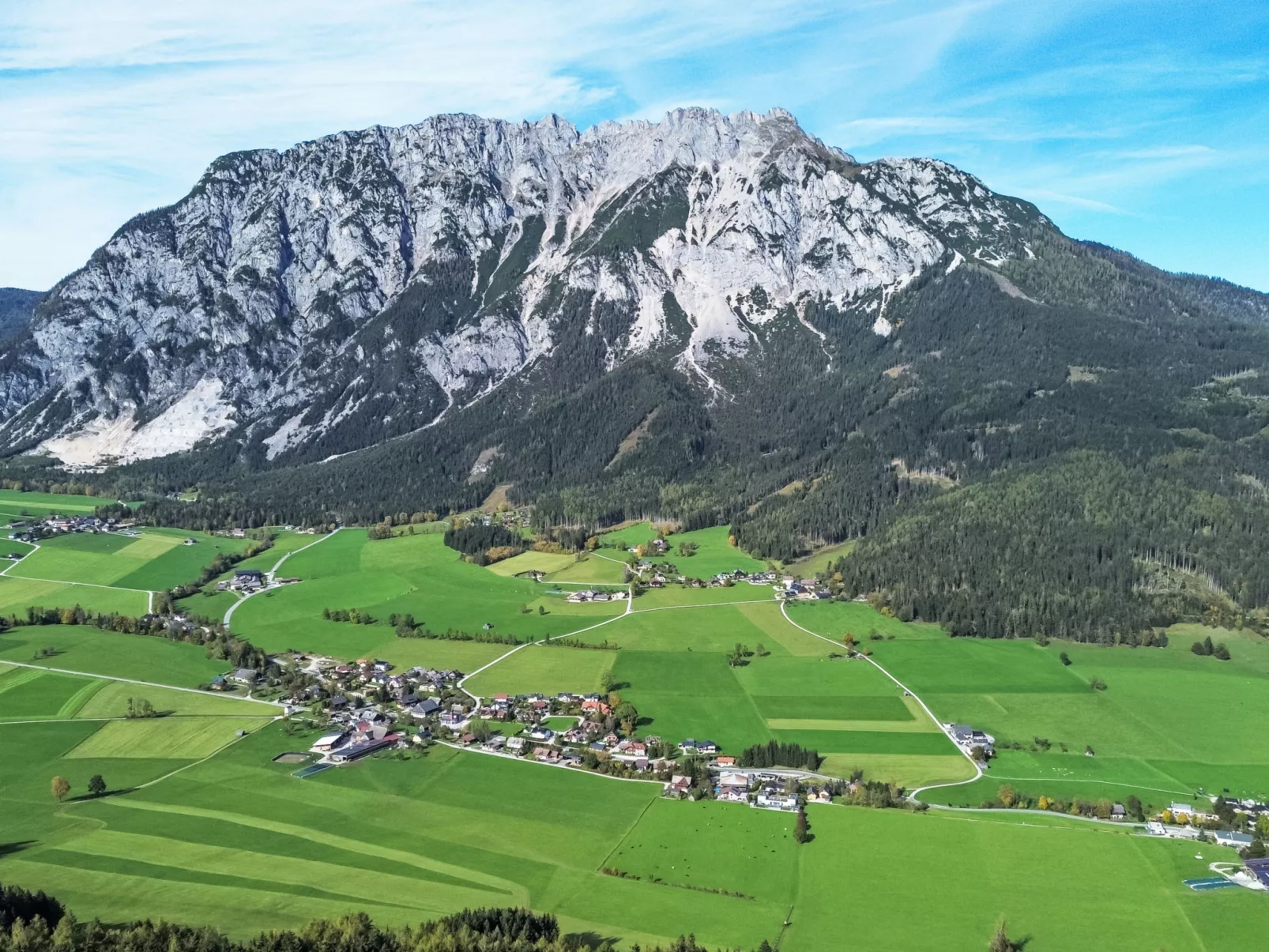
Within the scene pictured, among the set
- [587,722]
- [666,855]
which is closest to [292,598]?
[587,722]

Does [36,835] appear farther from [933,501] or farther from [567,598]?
[933,501]

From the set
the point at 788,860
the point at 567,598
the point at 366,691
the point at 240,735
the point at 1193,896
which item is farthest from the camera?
the point at 567,598

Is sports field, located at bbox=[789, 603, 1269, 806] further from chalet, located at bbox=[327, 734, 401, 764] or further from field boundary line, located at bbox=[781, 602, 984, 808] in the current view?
chalet, located at bbox=[327, 734, 401, 764]

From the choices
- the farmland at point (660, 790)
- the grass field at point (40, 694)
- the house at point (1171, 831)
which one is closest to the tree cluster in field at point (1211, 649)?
the farmland at point (660, 790)

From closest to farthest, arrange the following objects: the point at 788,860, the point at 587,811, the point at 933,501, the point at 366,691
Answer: the point at 788,860
the point at 587,811
the point at 366,691
the point at 933,501

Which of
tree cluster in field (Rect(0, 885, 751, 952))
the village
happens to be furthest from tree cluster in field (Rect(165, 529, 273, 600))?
tree cluster in field (Rect(0, 885, 751, 952))

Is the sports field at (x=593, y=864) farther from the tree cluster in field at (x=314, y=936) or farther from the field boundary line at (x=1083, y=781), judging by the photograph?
the field boundary line at (x=1083, y=781)

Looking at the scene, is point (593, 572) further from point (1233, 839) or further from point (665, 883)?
point (1233, 839)
